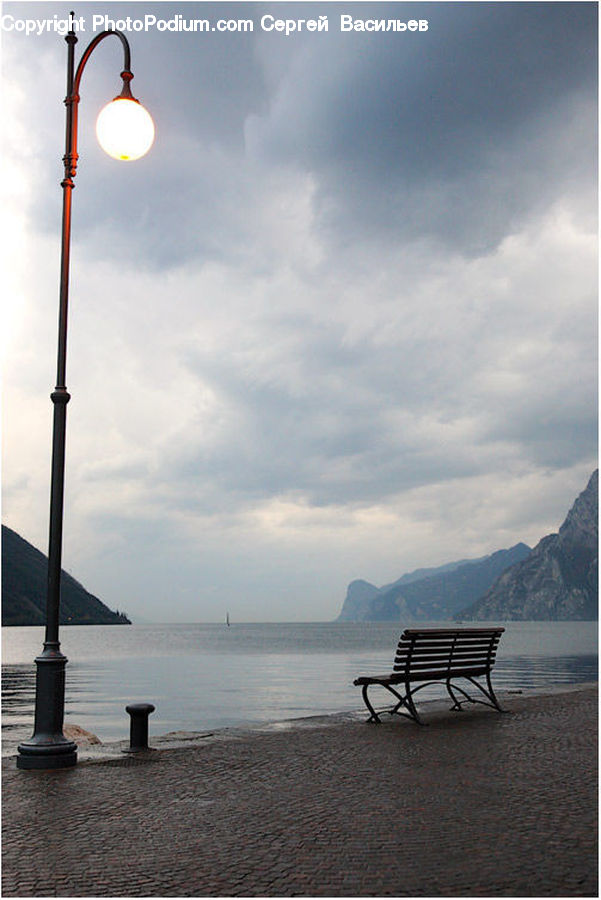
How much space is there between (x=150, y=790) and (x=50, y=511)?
3.29m

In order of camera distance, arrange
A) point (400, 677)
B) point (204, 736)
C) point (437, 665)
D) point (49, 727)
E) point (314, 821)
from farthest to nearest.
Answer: point (437, 665) < point (400, 677) < point (204, 736) < point (49, 727) < point (314, 821)

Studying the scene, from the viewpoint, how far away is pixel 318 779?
25.2 ft

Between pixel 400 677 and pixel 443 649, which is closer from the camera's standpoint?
pixel 400 677

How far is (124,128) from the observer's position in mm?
9328

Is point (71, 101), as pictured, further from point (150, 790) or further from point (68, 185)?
point (150, 790)

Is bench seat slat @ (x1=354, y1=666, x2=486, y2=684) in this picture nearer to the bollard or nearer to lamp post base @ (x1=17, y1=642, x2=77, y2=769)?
the bollard

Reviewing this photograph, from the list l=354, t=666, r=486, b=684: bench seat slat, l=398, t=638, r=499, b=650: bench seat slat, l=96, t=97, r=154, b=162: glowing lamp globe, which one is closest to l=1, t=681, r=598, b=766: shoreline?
l=354, t=666, r=486, b=684: bench seat slat

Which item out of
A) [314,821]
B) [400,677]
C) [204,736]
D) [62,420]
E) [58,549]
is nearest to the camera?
[314,821]

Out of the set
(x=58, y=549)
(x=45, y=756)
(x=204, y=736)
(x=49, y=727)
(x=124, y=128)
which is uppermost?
(x=124, y=128)

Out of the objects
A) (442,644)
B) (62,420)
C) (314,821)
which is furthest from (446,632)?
(314,821)

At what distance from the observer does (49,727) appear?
28.3 feet

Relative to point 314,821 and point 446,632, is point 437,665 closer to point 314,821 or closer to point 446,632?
point 446,632

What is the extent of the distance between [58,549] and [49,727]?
1.78m

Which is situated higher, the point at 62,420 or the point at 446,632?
the point at 62,420
